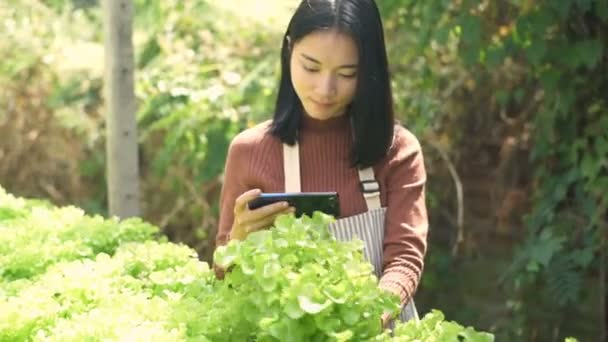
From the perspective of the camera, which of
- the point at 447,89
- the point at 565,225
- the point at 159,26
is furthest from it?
the point at 159,26

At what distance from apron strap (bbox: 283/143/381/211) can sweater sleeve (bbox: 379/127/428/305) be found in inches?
1.5

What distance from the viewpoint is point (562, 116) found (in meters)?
4.49

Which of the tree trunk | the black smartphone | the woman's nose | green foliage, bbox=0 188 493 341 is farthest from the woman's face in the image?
the tree trunk

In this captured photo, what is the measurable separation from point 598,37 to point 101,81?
3283 mm

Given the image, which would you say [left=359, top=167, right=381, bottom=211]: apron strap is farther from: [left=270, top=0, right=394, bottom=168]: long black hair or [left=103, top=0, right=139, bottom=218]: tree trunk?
[left=103, top=0, right=139, bottom=218]: tree trunk

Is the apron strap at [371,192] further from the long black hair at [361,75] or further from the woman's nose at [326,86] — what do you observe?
the woman's nose at [326,86]

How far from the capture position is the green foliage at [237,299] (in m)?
1.72

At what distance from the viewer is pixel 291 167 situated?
2357mm

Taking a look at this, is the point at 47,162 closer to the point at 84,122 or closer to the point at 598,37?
the point at 84,122

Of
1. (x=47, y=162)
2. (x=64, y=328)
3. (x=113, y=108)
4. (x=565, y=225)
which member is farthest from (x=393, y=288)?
(x=47, y=162)

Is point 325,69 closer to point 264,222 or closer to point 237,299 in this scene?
point 264,222

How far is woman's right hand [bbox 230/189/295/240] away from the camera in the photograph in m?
2.08

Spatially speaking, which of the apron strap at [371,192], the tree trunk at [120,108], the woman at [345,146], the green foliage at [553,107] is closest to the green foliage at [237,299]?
the woman at [345,146]

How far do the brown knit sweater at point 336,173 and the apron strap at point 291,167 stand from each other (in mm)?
12
